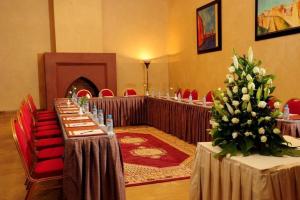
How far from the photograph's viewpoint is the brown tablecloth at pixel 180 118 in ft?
15.7

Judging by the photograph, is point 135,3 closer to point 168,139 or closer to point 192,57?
point 192,57

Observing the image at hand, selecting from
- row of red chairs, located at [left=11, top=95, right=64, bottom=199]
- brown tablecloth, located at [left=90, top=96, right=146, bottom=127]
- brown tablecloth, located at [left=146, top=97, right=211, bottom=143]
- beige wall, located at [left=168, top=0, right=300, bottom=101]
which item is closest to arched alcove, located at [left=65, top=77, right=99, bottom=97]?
brown tablecloth, located at [left=90, top=96, right=146, bottom=127]

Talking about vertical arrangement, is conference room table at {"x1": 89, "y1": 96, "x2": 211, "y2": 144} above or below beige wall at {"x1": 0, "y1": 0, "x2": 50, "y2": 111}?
below

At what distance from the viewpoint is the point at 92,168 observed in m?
2.53

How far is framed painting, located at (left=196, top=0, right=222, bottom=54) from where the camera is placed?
752cm

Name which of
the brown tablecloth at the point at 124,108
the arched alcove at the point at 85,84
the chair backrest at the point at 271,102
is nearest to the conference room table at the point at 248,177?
the chair backrest at the point at 271,102

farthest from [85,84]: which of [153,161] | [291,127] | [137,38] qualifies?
[291,127]

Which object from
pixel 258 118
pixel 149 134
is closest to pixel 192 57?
pixel 149 134

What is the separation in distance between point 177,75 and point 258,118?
8240 millimetres

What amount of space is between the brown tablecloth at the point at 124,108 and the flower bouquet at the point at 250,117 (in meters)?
5.18

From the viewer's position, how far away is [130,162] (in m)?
4.36

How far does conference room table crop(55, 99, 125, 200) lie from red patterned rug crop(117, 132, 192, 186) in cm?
95

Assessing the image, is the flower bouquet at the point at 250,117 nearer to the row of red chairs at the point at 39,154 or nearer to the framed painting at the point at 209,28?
the row of red chairs at the point at 39,154

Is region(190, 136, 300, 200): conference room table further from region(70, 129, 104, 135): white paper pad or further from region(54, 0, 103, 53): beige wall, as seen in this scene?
region(54, 0, 103, 53): beige wall
